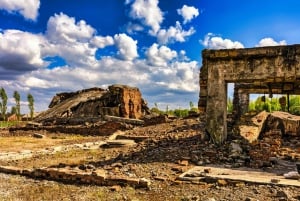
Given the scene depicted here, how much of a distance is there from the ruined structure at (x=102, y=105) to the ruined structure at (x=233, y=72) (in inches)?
547

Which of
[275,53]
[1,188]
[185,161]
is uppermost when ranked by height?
[275,53]

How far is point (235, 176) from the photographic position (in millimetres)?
6781

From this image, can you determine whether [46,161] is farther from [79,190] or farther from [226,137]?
[226,137]

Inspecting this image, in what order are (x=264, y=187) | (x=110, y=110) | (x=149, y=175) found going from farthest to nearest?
(x=110, y=110)
(x=149, y=175)
(x=264, y=187)

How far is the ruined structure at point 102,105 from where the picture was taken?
945 inches

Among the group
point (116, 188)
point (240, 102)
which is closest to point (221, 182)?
point (116, 188)

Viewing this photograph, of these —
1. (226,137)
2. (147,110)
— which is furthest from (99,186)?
(147,110)

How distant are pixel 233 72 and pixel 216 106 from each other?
1.15 m

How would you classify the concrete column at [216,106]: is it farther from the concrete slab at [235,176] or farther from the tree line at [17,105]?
the tree line at [17,105]

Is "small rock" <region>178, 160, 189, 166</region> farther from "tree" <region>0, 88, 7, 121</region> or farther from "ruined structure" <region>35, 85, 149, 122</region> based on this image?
"tree" <region>0, 88, 7, 121</region>

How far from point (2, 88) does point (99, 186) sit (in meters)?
44.8

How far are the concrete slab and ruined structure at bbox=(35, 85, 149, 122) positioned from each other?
648 inches

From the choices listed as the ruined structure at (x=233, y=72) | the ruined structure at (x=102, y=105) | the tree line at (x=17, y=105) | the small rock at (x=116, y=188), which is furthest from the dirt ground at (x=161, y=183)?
the tree line at (x=17, y=105)

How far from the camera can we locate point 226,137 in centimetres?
1021
